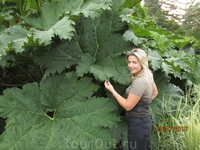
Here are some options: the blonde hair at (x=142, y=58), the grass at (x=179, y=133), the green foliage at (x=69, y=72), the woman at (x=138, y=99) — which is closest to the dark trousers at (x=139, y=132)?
the woman at (x=138, y=99)

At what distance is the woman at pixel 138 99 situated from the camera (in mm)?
1526

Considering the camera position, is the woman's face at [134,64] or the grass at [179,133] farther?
the grass at [179,133]

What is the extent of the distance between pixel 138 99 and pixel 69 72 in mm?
668

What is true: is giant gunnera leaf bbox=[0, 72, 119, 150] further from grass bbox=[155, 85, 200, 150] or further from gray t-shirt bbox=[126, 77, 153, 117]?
grass bbox=[155, 85, 200, 150]

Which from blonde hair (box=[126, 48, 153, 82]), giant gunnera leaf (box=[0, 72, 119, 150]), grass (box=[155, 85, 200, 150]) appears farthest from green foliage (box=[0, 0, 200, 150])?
grass (box=[155, 85, 200, 150])

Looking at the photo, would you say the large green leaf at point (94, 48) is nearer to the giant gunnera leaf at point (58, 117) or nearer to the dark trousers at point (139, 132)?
the giant gunnera leaf at point (58, 117)

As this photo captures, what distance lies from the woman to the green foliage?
110mm

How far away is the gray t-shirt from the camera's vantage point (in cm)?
152

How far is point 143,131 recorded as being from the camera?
1.61m

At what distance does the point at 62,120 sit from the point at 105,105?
15.5 inches

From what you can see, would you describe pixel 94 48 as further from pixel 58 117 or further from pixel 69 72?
pixel 58 117

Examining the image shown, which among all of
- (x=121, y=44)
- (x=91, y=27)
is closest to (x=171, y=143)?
(x=121, y=44)

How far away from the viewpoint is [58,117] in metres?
1.62

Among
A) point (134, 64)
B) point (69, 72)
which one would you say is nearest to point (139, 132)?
point (134, 64)
